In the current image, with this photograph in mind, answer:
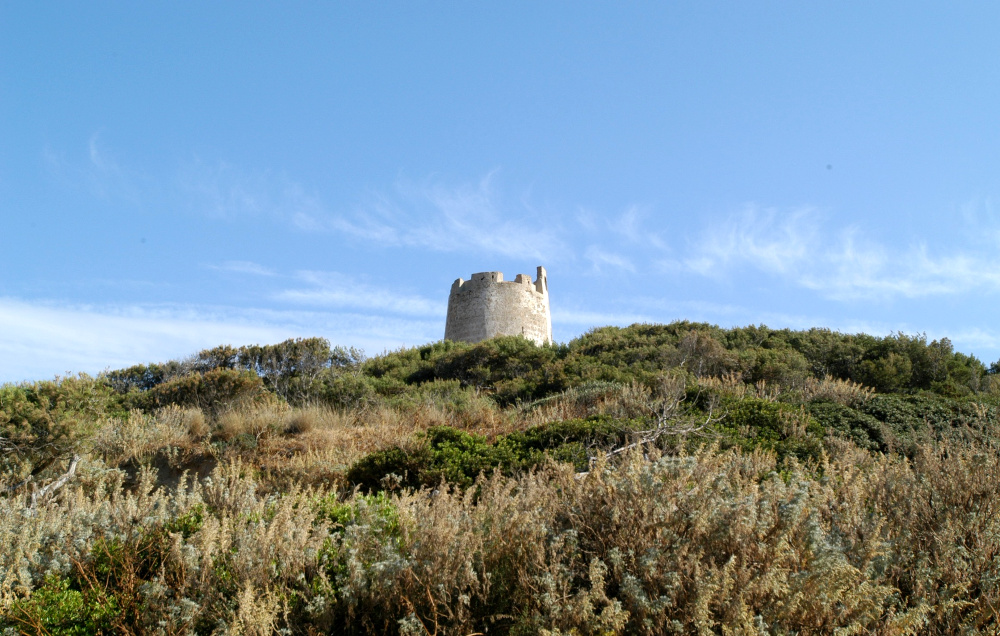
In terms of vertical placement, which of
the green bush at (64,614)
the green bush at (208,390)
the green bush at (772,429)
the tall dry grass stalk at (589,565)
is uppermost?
the green bush at (208,390)

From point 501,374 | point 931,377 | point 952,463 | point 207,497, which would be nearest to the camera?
point 952,463

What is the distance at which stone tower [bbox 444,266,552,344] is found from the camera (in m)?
30.1

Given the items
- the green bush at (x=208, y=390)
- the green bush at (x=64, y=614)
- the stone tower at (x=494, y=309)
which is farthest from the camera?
the stone tower at (x=494, y=309)

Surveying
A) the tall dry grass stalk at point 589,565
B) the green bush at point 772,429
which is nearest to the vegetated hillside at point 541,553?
the tall dry grass stalk at point 589,565

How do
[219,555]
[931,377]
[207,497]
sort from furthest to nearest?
[931,377], [207,497], [219,555]

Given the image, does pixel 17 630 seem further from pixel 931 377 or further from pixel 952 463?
pixel 931 377

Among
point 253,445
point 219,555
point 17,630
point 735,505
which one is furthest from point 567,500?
point 253,445

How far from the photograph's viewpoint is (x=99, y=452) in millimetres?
9500

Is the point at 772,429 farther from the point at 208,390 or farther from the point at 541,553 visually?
the point at 208,390

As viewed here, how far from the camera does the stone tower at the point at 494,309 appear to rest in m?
30.1

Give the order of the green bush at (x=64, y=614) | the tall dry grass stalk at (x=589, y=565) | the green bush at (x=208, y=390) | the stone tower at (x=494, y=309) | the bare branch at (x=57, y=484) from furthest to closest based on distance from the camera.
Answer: the stone tower at (x=494, y=309), the green bush at (x=208, y=390), the bare branch at (x=57, y=484), the green bush at (x=64, y=614), the tall dry grass stalk at (x=589, y=565)

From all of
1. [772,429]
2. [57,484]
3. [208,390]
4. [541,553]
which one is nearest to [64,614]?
[541,553]

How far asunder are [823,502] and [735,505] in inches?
33.7

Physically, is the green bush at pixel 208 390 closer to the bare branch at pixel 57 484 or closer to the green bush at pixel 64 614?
the bare branch at pixel 57 484
